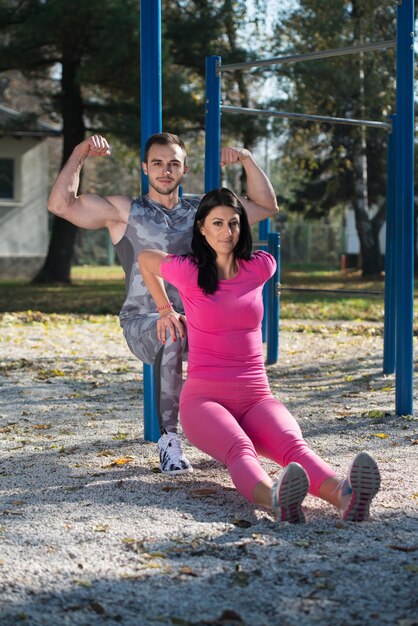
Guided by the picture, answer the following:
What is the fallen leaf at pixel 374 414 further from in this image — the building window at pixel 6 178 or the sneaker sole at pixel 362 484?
the building window at pixel 6 178

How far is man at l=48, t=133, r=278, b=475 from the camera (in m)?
4.36

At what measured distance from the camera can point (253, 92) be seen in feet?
79.8

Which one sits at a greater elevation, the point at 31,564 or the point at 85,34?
the point at 85,34

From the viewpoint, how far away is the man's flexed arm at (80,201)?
4.40 metres

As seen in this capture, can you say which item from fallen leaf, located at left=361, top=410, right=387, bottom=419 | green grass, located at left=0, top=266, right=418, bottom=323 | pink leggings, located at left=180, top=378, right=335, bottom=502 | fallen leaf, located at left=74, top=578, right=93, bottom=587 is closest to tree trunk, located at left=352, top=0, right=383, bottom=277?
green grass, located at left=0, top=266, right=418, bottom=323

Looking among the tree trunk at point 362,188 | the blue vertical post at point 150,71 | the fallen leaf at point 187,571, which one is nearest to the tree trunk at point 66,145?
the tree trunk at point 362,188

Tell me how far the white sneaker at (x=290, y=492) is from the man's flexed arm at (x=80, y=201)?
164 centimetres

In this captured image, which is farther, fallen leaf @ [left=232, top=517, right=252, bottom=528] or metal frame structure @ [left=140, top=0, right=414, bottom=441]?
metal frame structure @ [left=140, top=0, right=414, bottom=441]

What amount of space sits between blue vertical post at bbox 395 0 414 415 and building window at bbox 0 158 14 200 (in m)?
18.8

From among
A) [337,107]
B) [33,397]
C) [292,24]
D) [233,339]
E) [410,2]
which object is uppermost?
[292,24]

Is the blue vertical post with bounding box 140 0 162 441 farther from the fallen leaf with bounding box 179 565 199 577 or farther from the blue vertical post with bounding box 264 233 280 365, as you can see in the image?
the blue vertical post with bounding box 264 233 280 365

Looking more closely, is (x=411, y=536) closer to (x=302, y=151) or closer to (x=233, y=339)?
(x=233, y=339)

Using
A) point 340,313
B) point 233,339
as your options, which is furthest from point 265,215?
point 340,313

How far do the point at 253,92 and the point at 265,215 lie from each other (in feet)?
66.6
